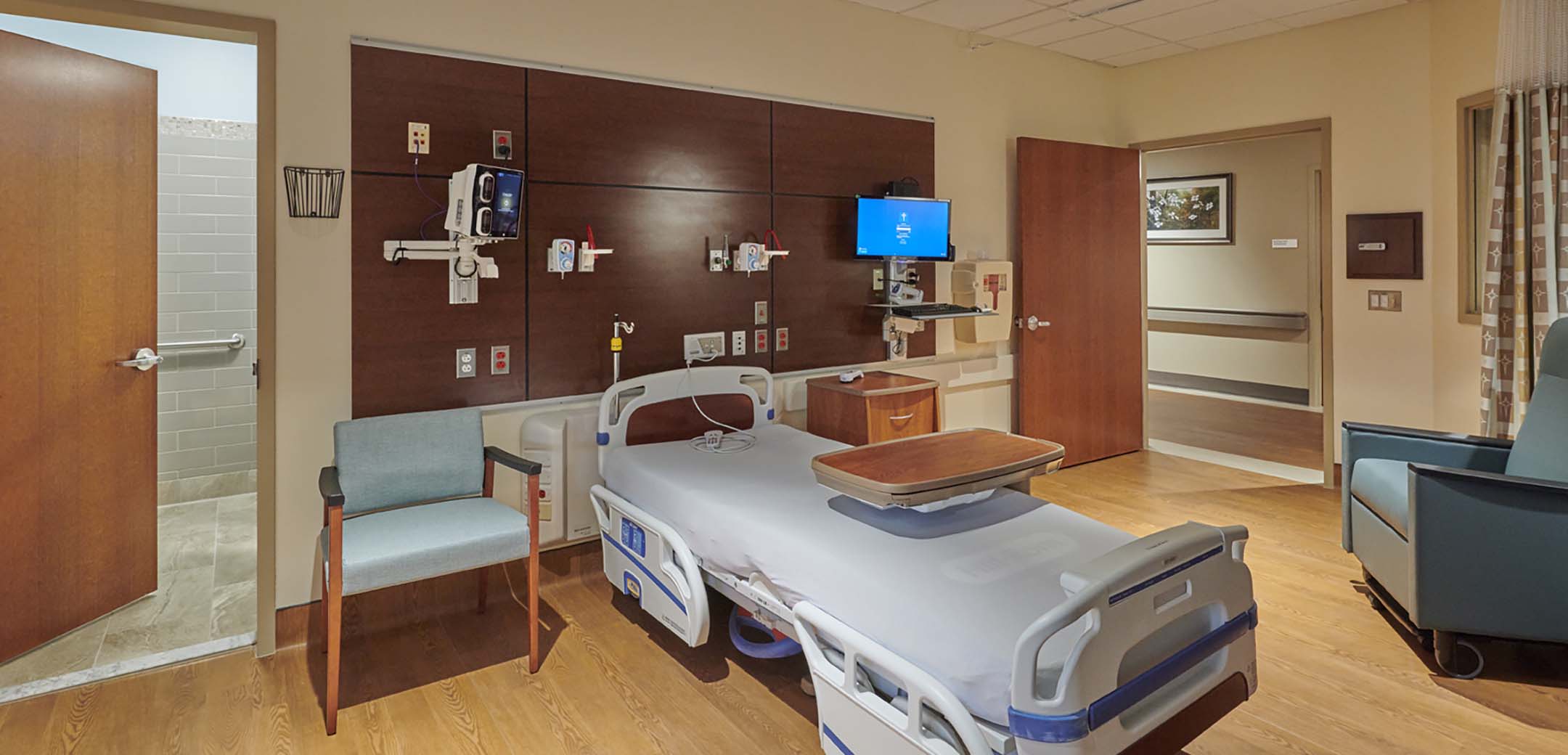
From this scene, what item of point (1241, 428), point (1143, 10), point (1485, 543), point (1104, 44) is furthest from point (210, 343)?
point (1241, 428)

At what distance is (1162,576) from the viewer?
182cm

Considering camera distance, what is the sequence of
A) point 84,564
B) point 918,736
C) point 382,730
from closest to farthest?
1. point 918,736
2. point 382,730
3. point 84,564

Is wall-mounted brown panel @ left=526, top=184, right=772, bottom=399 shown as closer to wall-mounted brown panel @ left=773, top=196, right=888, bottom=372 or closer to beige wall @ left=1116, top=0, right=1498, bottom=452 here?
wall-mounted brown panel @ left=773, top=196, right=888, bottom=372

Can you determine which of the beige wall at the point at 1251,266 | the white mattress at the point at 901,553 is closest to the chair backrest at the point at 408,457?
the white mattress at the point at 901,553

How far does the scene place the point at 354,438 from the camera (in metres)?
2.91

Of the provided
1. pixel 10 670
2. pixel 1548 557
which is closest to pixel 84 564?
pixel 10 670

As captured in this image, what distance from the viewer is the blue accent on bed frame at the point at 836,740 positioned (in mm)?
2010

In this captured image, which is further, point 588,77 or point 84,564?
point 588,77

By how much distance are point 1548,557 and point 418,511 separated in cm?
355

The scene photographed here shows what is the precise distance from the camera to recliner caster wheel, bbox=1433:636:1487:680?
2682 mm

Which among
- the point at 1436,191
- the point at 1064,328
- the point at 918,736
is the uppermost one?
the point at 1436,191

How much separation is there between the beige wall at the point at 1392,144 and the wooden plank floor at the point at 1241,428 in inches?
39.6

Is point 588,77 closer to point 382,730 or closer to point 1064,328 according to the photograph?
point 382,730

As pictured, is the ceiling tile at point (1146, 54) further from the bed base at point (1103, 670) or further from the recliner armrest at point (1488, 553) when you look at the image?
the bed base at point (1103, 670)
